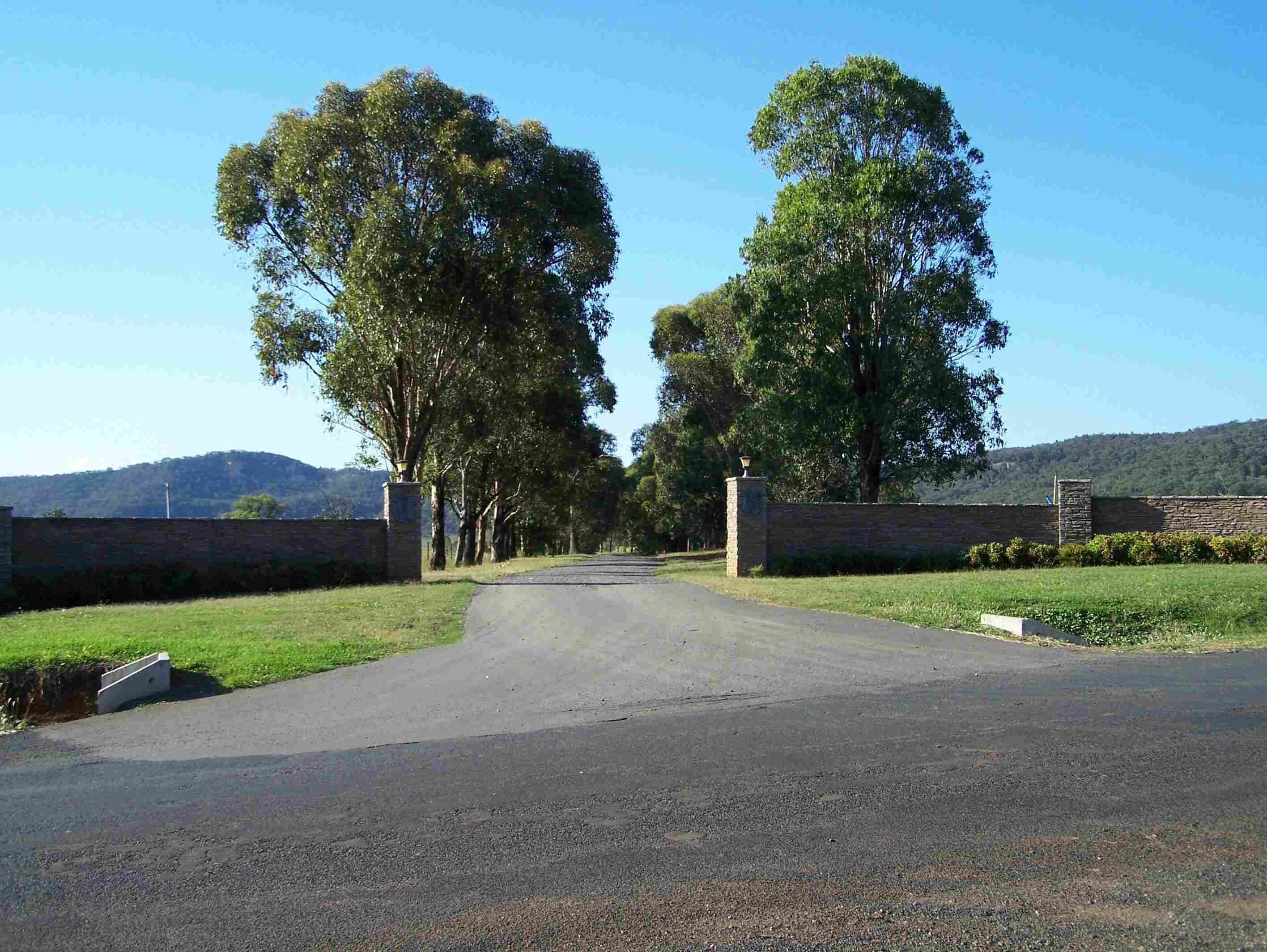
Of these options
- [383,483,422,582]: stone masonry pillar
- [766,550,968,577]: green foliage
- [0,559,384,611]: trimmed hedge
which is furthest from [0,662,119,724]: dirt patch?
[766,550,968,577]: green foliage

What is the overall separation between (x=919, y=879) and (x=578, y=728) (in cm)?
384

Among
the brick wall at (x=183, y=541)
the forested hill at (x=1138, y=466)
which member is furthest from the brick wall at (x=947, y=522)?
the forested hill at (x=1138, y=466)

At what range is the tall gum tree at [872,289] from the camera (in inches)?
1207

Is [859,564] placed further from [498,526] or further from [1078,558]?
[498,526]

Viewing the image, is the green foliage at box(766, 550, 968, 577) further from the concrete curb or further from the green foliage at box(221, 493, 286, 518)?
the green foliage at box(221, 493, 286, 518)

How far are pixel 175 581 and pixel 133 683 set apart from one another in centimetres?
1360

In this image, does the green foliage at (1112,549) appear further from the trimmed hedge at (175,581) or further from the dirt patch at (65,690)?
the dirt patch at (65,690)

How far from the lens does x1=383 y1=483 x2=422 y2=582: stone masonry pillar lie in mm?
25719

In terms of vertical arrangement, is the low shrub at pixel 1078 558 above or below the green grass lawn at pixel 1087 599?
above

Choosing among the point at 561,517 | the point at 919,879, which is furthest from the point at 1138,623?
the point at 561,517

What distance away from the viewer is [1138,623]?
1439cm

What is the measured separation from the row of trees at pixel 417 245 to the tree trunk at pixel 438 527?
551 centimetres

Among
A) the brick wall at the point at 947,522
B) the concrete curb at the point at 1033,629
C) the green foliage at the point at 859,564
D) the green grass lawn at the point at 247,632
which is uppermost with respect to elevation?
the brick wall at the point at 947,522

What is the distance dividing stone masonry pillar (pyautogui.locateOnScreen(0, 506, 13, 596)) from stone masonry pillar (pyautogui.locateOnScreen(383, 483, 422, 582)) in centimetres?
851
